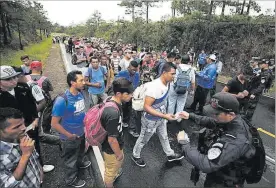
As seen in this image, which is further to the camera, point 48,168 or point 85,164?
point 85,164

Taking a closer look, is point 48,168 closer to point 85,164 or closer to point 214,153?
point 85,164

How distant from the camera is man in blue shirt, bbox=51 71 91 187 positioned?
3471 mm

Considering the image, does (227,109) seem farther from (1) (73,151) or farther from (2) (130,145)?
(2) (130,145)

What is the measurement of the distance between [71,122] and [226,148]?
7.54 ft

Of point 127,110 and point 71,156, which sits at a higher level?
point 71,156

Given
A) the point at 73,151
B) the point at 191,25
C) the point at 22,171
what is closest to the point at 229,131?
the point at 22,171

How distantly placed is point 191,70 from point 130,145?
2345 millimetres

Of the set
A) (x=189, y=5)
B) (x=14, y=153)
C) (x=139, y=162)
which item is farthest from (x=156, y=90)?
(x=189, y=5)

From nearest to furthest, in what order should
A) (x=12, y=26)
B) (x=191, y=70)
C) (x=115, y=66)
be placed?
(x=191, y=70) < (x=115, y=66) < (x=12, y=26)

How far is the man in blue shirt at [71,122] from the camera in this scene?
3.47 m

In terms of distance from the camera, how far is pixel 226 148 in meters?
2.38

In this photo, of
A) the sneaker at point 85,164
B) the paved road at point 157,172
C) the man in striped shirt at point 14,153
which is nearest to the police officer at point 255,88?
the paved road at point 157,172

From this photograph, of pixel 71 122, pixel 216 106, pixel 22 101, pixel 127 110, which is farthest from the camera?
pixel 127 110

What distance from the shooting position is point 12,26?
29.7 m
